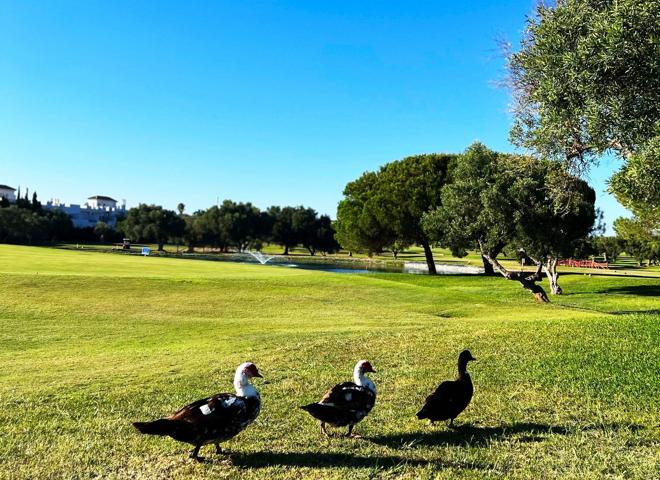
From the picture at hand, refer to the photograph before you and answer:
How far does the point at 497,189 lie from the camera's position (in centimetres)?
2822

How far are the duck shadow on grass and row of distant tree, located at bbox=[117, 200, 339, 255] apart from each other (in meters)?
108

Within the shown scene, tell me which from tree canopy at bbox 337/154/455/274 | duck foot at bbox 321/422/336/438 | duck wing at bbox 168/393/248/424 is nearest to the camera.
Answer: duck wing at bbox 168/393/248/424

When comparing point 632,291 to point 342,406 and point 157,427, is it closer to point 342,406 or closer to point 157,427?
point 342,406

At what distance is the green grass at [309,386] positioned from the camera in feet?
19.2

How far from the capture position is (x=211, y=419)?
565 centimetres

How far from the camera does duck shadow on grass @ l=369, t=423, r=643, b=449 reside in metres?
6.50

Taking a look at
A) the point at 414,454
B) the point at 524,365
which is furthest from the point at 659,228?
the point at 414,454

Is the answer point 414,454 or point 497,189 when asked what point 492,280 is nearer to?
point 497,189

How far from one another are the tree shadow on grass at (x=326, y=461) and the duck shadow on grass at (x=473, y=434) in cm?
51

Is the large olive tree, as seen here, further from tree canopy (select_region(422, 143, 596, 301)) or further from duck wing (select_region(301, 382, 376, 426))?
tree canopy (select_region(422, 143, 596, 301))

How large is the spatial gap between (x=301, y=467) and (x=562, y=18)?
8787 millimetres

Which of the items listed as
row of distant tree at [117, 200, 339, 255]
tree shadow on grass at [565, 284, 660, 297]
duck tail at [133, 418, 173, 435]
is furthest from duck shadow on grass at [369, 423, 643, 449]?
row of distant tree at [117, 200, 339, 255]

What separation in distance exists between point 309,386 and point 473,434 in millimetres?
3579

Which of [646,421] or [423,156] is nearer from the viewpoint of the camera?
[646,421]
